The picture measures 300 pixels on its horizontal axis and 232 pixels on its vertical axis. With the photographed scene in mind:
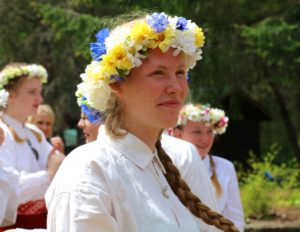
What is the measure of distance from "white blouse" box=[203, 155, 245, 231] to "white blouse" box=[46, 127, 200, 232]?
2.93 m

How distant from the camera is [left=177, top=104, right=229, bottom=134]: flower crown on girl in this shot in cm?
592

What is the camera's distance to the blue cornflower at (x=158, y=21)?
2941 mm

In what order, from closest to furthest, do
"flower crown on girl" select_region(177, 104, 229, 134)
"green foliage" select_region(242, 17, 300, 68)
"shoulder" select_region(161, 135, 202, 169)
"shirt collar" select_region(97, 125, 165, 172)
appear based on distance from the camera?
"shirt collar" select_region(97, 125, 165, 172) < "shoulder" select_region(161, 135, 202, 169) < "flower crown on girl" select_region(177, 104, 229, 134) < "green foliage" select_region(242, 17, 300, 68)

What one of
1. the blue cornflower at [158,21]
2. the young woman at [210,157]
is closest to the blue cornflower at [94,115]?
the blue cornflower at [158,21]

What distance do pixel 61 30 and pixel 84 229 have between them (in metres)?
13.3

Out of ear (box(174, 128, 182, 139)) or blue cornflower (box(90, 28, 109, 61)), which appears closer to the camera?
blue cornflower (box(90, 28, 109, 61))

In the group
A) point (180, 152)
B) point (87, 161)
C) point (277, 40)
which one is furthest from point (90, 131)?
point (277, 40)

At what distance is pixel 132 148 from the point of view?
109 inches

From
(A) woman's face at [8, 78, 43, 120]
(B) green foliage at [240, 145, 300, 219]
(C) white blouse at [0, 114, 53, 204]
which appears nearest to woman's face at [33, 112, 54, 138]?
(C) white blouse at [0, 114, 53, 204]

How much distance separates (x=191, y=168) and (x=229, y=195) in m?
1.93

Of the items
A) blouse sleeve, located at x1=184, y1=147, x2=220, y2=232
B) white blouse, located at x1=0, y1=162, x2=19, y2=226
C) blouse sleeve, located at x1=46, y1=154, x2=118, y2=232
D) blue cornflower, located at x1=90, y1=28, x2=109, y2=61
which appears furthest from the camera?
white blouse, located at x1=0, y1=162, x2=19, y2=226

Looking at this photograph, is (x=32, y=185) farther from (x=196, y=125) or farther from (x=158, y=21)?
(x=158, y=21)

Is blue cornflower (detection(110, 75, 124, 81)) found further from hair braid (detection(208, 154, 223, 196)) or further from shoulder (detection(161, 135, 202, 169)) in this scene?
hair braid (detection(208, 154, 223, 196))

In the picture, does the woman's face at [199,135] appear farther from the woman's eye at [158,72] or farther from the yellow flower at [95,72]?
the woman's eye at [158,72]
